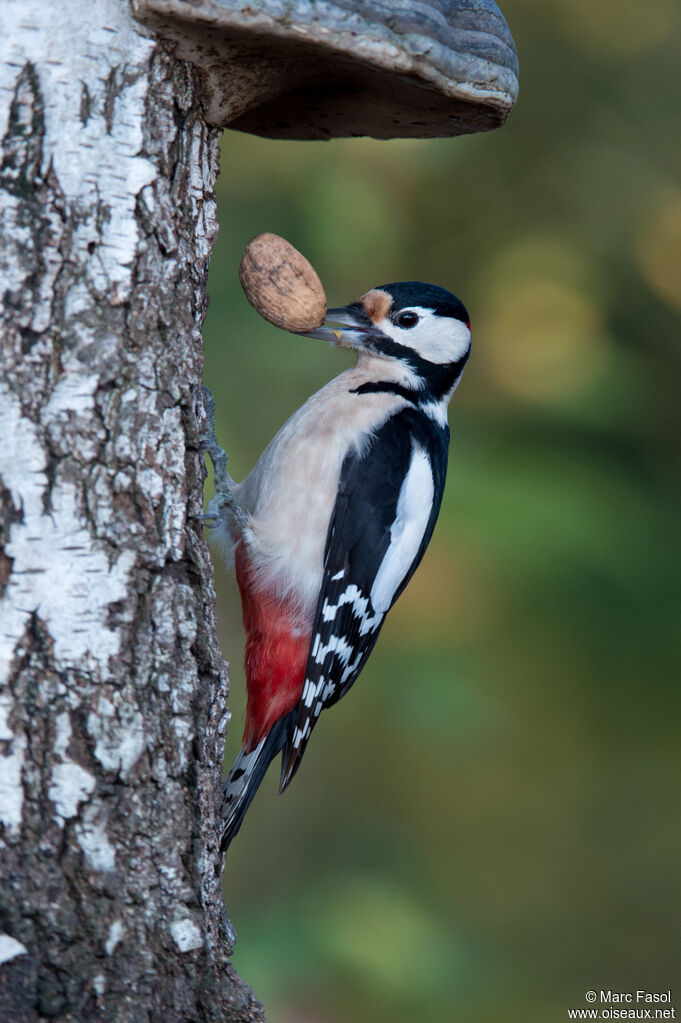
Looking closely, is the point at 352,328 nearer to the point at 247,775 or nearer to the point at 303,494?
the point at 303,494

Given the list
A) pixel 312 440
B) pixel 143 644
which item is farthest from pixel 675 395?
pixel 143 644

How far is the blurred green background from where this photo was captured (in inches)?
113

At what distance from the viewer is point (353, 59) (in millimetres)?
1545

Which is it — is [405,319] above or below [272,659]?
above

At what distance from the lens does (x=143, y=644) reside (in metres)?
1.50

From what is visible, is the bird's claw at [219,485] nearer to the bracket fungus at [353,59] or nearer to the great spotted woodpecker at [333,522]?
the great spotted woodpecker at [333,522]

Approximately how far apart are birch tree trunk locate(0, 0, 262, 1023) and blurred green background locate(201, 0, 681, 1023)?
3.77ft

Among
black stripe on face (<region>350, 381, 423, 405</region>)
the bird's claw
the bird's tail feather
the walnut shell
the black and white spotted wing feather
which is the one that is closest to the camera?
the walnut shell

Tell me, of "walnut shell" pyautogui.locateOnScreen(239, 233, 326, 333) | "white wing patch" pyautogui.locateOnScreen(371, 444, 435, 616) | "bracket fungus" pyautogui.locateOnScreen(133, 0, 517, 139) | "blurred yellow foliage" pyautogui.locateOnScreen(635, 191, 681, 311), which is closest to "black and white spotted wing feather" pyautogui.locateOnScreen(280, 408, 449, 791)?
"white wing patch" pyautogui.locateOnScreen(371, 444, 435, 616)

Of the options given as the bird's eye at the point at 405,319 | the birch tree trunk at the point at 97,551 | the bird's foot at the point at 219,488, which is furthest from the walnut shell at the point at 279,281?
the bird's eye at the point at 405,319

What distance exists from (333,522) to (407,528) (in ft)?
0.62

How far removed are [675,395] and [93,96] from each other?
2107mm

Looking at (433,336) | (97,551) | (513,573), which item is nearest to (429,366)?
(433,336)

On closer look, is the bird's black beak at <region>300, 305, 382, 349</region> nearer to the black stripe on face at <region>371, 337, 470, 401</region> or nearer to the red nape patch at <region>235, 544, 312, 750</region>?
the black stripe on face at <region>371, 337, 470, 401</region>
